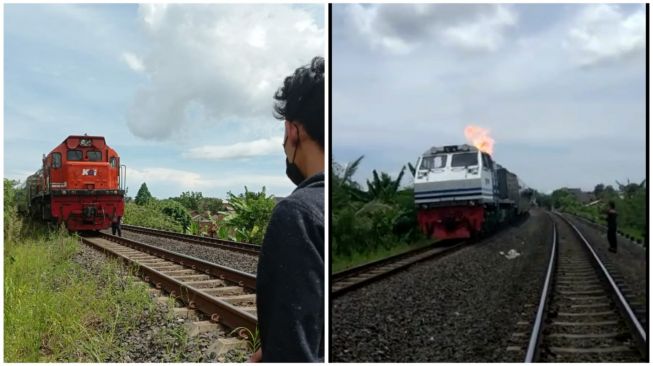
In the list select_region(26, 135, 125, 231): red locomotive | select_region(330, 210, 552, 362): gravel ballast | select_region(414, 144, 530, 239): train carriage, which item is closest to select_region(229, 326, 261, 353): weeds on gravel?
select_region(330, 210, 552, 362): gravel ballast

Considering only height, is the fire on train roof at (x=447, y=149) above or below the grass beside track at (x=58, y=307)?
above

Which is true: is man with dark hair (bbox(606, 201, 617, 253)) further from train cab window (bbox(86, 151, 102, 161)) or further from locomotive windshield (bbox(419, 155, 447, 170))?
train cab window (bbox(86, 151, 102, 161))

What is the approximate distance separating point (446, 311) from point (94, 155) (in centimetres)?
253

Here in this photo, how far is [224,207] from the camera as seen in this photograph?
11.5ft

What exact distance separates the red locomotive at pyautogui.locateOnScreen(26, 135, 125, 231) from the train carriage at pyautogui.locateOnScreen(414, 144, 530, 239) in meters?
2.02

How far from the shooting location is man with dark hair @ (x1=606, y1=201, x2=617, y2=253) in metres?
3.21

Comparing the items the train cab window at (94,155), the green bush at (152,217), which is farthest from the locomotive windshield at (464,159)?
the train cab window at (94,155)

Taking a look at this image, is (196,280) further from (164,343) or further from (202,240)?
(164,343)

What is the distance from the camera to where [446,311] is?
3533mm

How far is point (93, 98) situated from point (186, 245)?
5.65ft

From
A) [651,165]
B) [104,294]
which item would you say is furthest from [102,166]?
[651,165]

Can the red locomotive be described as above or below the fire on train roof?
below

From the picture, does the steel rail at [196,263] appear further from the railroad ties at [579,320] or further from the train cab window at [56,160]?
the railroad ties at [579,320]

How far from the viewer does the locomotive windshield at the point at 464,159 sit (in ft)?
11.1
